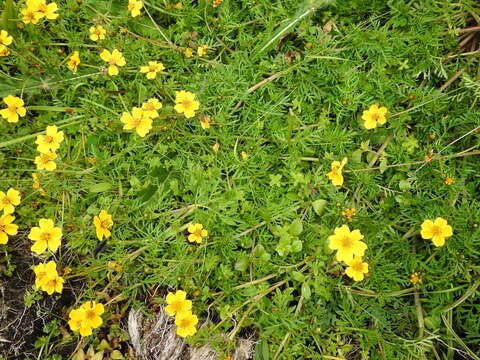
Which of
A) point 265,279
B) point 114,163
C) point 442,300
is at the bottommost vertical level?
point 442,300

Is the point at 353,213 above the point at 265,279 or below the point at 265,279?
above

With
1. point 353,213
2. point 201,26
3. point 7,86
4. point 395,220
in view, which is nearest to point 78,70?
point 7,86

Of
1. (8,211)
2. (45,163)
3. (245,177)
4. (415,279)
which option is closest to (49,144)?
(45,163)

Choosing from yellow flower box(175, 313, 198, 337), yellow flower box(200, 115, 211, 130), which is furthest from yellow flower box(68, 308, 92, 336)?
yellow flower box(200, 115, 211, 130)

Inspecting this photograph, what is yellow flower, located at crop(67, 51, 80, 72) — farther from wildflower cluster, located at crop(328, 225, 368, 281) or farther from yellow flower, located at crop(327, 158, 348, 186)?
wildflower cluster, located at crop(328, 225, 368, 281)

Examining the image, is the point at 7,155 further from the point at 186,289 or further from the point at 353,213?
the point at 353,213

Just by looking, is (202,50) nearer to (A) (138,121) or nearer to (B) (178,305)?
(A) (138,121)
